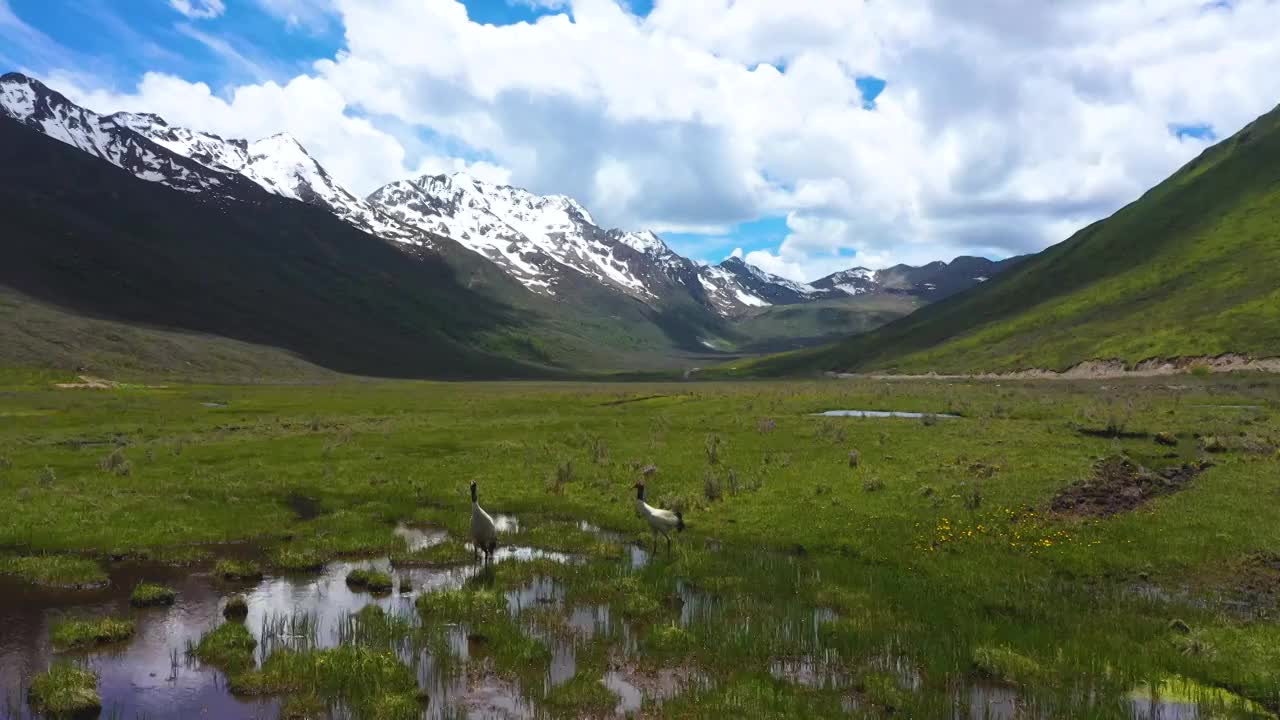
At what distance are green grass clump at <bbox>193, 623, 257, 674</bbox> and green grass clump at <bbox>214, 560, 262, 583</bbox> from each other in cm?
507

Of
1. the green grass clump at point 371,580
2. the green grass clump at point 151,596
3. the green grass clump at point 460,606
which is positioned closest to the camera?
the green grass clump at point 460,606

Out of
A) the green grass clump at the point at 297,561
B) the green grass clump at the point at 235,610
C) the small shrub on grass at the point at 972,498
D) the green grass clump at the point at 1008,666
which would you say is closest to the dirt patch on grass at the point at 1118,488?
the small shrub on grass at the point at 972,498

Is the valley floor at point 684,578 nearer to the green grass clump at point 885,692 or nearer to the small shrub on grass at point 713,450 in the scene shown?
the green grass clump at point 885,692

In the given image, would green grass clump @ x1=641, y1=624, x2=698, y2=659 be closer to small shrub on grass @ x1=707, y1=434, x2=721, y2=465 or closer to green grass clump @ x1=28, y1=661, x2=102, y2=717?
green grass clump @ x1=28, y1=661, x2=102, y2=717

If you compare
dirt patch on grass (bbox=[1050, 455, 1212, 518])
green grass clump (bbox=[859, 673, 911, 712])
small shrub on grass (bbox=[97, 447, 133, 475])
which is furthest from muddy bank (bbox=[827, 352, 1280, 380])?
small shrub on grass (bbox=[97, 447, 133, 475])

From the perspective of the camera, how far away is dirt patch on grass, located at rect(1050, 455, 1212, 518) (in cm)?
2695

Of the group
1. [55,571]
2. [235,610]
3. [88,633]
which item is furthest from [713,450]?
[88,633]

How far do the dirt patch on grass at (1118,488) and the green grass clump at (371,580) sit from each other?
24.7 meters

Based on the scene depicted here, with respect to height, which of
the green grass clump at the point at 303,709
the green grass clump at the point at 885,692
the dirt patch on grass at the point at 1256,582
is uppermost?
the dirt patch on grass at the point at 1256,582

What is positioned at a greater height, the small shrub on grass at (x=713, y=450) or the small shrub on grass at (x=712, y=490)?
the small shrub on grass at (x=713, y=450)

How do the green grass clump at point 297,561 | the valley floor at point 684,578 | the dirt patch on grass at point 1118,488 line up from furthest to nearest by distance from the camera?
the dirt patch on grass at point 1118,488, the green grass clump at point 297,561, the valley floor at point 684,578

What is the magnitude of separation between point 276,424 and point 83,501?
36684mm

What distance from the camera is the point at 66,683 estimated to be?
12914 millimetres

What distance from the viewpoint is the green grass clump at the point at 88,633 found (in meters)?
15.4
